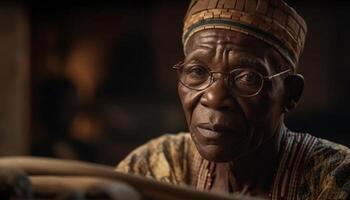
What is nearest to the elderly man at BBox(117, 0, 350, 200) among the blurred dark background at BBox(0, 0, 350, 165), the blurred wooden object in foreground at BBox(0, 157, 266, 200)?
the blurred wooden object in foreground at BBox(0, 157, 266, 200)

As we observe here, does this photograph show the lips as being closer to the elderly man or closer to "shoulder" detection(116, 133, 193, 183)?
the elderly man

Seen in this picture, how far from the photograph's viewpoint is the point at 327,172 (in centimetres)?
162

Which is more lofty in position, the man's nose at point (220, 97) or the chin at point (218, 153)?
the man's nose at point (220, 97)

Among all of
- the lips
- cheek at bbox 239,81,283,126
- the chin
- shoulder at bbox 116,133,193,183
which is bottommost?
shoulder at bbox 116,133,193,183

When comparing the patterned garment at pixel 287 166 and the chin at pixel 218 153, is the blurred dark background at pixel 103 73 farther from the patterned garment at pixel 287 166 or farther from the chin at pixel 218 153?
the chin at pixel 218 153

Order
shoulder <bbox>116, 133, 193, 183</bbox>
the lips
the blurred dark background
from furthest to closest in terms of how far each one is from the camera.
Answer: the blurred dark background → shoulder <bbox>116, 133, 193, 183</bbox> → the lips

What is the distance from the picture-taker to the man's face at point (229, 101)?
1.54 metres

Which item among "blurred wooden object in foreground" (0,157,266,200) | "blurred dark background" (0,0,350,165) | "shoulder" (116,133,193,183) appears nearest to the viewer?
"blurred wooden object in foreground" (0,157,266,200)

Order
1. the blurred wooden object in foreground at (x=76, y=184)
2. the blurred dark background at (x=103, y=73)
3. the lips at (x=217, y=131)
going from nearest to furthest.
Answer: the blurred wooden object in foreground at (x=76, y=184) → the lips at (x=217, y=131) → the blurred dark background at (x=103, y=73)

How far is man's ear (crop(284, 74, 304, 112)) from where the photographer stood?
1.60 meters

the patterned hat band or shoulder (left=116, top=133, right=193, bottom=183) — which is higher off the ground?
the patterned hat band

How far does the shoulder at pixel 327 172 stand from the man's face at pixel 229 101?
125 millimetres

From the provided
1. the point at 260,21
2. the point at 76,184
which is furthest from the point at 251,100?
the point at 76,184

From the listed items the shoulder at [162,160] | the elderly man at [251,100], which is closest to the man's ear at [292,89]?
the elderly man at [251,100]
